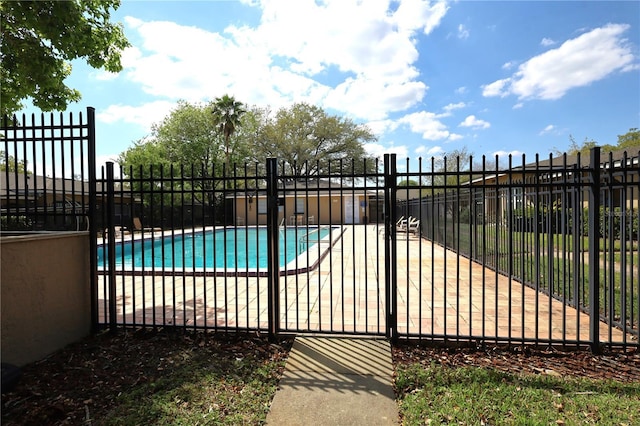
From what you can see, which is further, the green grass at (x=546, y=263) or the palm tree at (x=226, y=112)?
the palm tree at (x=226, y=112)

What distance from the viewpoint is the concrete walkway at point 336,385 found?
2.39 m

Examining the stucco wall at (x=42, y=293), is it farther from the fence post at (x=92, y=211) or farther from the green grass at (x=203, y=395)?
the green grass at (x=203, y=395)

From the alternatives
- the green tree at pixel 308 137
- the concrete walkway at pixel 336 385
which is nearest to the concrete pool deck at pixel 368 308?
the concrete walkway at pixel 336 385

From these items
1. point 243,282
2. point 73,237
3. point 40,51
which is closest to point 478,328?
point 243,282

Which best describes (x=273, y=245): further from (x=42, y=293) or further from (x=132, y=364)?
(x=42, y=293)

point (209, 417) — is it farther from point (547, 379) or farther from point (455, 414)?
point (547, 379)

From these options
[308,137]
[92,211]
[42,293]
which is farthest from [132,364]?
[308,137]

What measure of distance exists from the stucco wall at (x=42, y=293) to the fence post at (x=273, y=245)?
85.5 inches

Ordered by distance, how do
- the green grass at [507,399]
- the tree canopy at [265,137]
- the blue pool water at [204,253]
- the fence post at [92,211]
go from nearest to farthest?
the green grass at [507,399]
the fence post at [92,211]
the blue pool water at [204,253]
the tree canopy at [265,137]

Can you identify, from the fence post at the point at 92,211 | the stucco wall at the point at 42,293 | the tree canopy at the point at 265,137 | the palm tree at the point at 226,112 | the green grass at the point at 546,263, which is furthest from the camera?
the tree canopy at the point at 265,137

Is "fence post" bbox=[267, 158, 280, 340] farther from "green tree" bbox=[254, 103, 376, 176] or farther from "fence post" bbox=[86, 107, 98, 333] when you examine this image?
"green tree" bbox=[254, 103, 376, 176]

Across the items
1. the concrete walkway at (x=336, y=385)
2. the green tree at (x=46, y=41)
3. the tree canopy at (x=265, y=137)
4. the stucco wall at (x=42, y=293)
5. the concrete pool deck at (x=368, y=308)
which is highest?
the tree canopy at (x=265, y=137)

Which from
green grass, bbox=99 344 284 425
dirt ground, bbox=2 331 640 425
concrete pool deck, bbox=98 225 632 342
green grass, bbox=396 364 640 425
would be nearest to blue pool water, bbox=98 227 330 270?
concrete pool deck, bbox=98 225 632 342

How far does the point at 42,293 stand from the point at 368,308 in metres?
3.76
